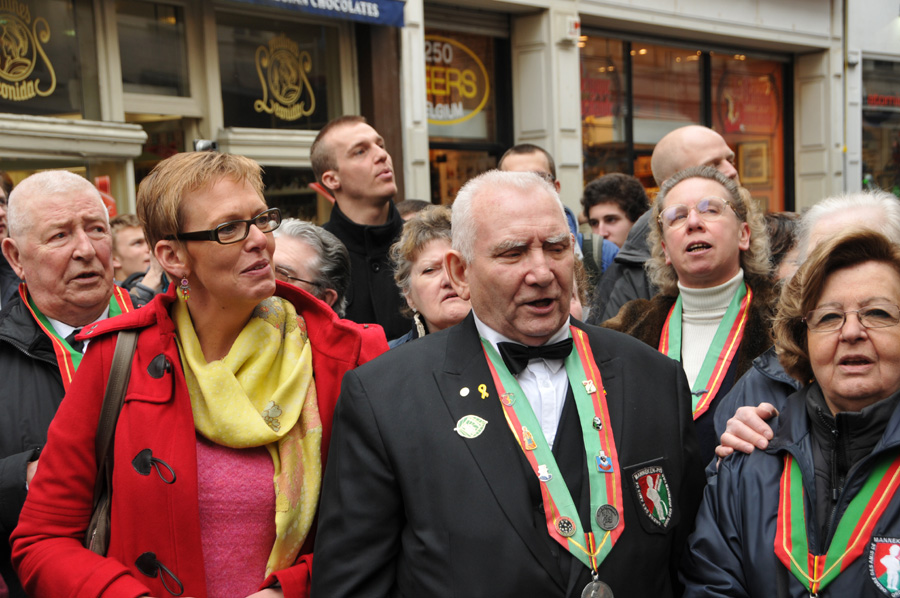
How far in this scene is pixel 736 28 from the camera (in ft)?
46.7

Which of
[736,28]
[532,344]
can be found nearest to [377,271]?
[532,344]

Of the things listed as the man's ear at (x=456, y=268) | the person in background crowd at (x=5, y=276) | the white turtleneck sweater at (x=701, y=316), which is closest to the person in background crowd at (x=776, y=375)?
the white turtleneck sweater at (x=701, y=316)

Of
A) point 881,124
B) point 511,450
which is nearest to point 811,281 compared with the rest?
point 511,450

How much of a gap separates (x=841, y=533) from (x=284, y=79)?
8.55 meters

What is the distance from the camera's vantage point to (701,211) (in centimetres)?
384

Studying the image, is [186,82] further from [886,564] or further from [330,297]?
[886,564]

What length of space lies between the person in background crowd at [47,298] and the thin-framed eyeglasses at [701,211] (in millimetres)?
2280

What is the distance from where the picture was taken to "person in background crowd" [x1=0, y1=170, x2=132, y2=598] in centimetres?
317

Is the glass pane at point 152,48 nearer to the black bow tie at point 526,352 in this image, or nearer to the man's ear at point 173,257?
the man's ear at point 173,257

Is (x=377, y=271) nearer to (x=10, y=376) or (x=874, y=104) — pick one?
(x=10, y=376)

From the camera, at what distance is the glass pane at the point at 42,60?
298 inches

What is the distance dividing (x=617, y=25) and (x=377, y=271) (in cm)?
928

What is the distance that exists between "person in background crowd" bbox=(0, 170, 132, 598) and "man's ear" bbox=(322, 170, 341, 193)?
178 centimetres

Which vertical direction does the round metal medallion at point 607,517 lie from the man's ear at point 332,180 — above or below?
below
